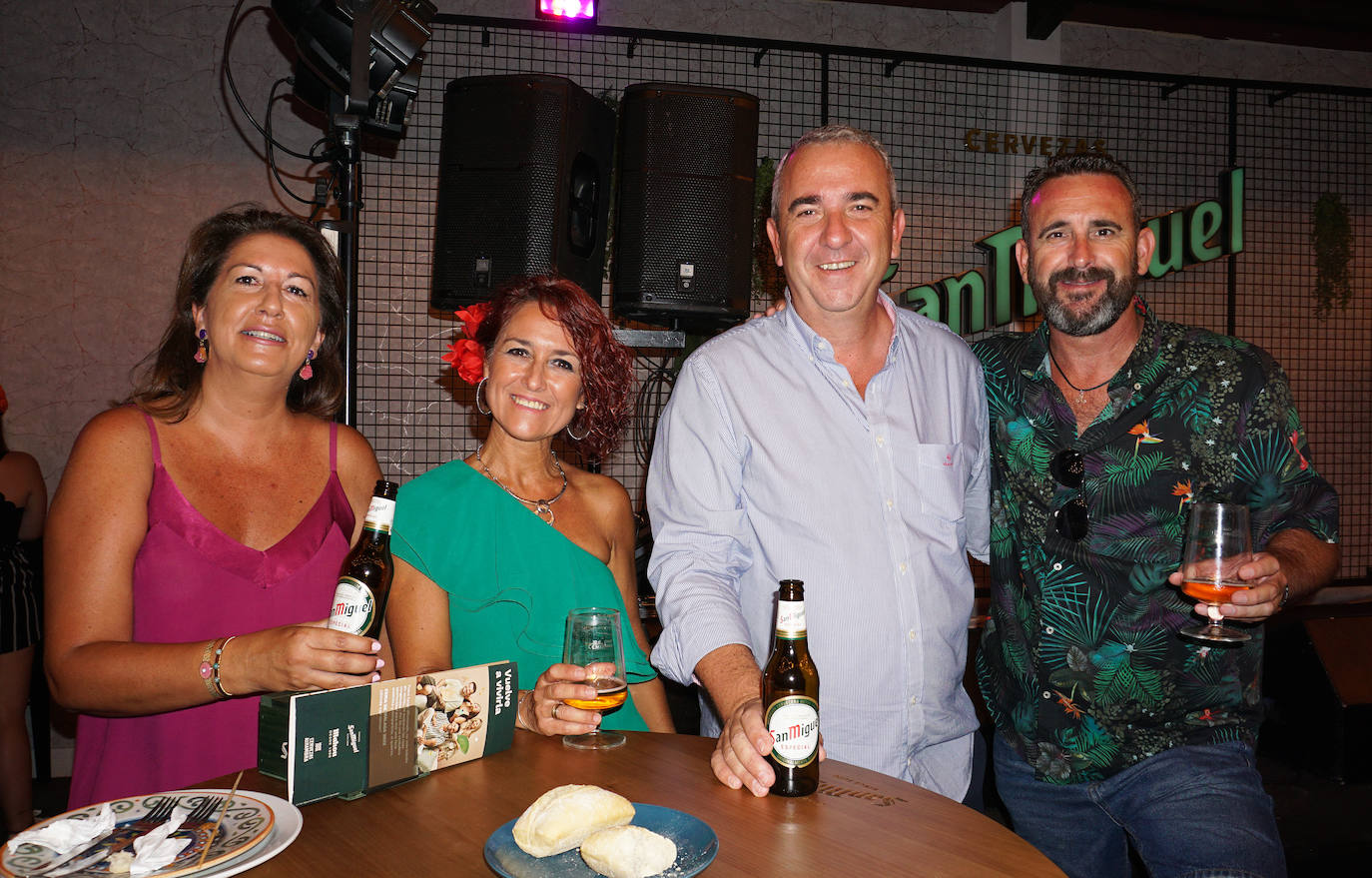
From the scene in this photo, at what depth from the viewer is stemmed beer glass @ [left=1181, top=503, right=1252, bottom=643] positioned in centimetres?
180

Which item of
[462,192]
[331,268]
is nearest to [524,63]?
[462,192]

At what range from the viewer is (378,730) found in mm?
1336

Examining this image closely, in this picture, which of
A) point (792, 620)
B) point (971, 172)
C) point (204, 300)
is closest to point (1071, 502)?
point (792, 620)

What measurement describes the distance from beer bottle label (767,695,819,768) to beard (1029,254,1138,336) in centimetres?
129

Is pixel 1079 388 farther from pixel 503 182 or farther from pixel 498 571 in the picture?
pixel 503 182

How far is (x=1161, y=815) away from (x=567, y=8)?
446 cm

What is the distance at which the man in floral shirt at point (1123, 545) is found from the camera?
1993mm

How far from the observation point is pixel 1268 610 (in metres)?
1.80

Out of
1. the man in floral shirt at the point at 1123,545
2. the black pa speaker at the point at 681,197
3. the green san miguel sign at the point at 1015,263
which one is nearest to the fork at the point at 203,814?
the man in floral shirt at the point at 1123,545

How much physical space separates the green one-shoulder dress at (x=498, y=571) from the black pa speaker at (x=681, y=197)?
152cm

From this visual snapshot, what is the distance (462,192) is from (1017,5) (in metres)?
4.74

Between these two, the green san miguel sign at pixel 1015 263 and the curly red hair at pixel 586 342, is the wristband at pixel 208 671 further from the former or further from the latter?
the green san miguel sign at pixel 1015 263

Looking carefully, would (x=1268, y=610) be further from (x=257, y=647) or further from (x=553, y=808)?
(x=257, y=647)

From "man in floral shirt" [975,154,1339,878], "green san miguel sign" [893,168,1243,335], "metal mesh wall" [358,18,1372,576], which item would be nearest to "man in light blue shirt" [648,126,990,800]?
"man in floral shirt" [975,154,1339,878]
